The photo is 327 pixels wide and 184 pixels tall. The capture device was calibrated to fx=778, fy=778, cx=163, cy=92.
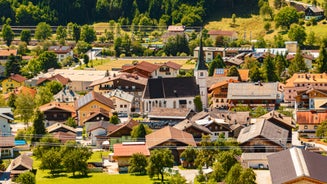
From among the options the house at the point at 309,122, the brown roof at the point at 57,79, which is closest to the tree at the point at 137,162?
the house at the point at 309,122


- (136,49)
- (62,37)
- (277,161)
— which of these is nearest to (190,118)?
(277,161)

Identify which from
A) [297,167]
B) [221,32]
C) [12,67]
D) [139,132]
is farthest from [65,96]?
[221,32]

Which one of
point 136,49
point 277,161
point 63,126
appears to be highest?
point 136,49

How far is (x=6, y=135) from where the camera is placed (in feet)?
105

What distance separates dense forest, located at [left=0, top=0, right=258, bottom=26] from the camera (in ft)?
205

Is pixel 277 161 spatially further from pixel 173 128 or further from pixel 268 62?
pixel 268 62

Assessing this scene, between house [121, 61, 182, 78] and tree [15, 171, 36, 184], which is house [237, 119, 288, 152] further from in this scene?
house [121, 61, 182, 78]

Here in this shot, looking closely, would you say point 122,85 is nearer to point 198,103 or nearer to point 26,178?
point 198,103

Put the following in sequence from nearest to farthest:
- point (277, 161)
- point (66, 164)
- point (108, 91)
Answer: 1. point (277, 161)
2. point (66, 164)
3. point (108, 91)

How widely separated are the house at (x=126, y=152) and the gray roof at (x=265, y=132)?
3.68 m

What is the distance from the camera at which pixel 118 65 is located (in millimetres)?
50375

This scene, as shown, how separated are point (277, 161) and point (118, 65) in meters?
27.1

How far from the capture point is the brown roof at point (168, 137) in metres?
28.9

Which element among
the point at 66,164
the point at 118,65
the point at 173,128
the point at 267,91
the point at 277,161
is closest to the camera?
the point at 277,161
